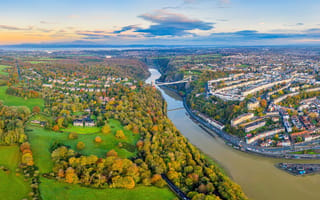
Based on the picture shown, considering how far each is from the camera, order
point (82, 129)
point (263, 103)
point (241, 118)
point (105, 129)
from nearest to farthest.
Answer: point (105, 129) → point (82, 129) → point (241, 118) → point (263, 103)

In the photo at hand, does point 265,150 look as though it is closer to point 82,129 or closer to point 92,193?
point 92,193

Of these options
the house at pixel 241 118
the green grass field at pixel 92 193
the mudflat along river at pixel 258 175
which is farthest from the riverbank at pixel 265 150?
the green grass field at pixel 92 193

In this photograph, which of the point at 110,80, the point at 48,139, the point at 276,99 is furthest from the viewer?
the point at 110,80

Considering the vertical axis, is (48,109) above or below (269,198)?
above

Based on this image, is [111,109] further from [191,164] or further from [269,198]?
[269,198]

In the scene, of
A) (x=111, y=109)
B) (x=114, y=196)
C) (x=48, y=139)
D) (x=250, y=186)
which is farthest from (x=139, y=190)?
(x=111, y=109)

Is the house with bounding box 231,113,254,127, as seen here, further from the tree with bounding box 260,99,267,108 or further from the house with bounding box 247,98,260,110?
the tree with bounding box 260,99,267,108

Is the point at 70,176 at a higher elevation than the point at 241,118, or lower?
lower

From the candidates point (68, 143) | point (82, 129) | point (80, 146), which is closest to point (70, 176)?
point (80, 146)
